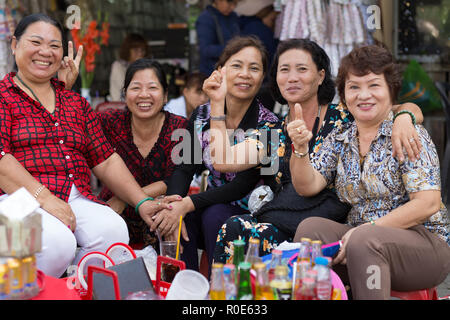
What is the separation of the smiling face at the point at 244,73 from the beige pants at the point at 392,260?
1126mm

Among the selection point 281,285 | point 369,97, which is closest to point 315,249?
point 281,285

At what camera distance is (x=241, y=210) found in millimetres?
3117

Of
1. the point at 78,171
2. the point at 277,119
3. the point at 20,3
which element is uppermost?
the point at 20,3

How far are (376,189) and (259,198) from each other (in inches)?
27.3

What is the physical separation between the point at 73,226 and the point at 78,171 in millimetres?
353

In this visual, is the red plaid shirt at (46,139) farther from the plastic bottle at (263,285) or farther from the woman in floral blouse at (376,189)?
the plastic bottle at (263,285)

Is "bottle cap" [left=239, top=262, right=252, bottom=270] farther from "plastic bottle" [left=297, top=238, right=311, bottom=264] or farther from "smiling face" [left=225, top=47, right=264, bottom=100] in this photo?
"smiling face" [left=225, top=47, right=264, bottom=100]

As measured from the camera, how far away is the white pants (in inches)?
99.0

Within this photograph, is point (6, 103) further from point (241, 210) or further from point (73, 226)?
point (241, 210)

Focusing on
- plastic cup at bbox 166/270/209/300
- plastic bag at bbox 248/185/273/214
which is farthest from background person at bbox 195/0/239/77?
plastic cup at bbox 166/270/209/300

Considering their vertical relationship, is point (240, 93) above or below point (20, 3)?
below

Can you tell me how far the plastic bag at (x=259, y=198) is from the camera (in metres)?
2.87

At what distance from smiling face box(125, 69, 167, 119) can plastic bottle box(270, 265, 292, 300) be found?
1.74 m

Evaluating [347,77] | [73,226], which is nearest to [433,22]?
[347,77]
